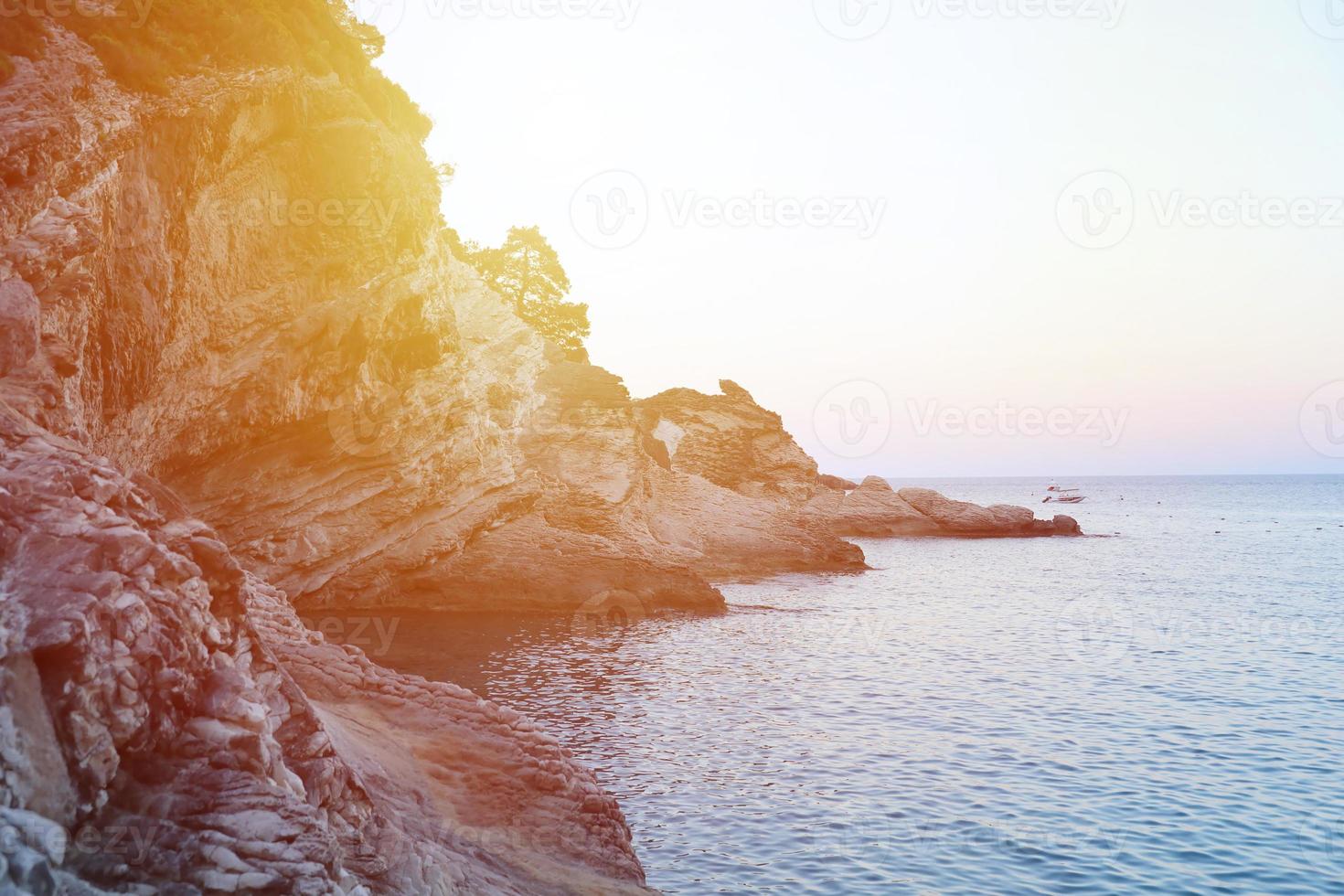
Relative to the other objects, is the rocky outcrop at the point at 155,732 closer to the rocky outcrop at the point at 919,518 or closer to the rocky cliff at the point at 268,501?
the rocky cliff at the point at 268,501

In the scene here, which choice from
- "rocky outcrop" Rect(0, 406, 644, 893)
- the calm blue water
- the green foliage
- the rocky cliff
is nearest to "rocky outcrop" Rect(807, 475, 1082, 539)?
the rocky cliff

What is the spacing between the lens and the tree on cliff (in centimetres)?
6256

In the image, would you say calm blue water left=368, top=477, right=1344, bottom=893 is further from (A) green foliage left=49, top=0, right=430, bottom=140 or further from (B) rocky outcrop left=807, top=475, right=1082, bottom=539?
(B) rocky outcrop left=807, top=475, right=1082, bottom=539

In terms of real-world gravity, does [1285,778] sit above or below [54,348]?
below

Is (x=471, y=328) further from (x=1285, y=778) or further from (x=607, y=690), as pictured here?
(x=1285, y=778)

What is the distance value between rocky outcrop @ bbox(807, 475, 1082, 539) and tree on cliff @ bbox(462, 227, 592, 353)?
3416 cm

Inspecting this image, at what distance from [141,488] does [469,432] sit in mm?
27709

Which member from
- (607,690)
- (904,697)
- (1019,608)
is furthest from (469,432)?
(1019,608)

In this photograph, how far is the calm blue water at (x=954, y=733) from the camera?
1574 centimetres

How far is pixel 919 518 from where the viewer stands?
90688 mm

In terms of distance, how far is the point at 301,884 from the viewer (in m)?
8.28

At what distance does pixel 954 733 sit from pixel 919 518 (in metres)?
69.7

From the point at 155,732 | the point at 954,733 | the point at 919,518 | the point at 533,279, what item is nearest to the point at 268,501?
the point at 954,733

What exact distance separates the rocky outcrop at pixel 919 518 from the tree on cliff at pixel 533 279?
34.2 metres
